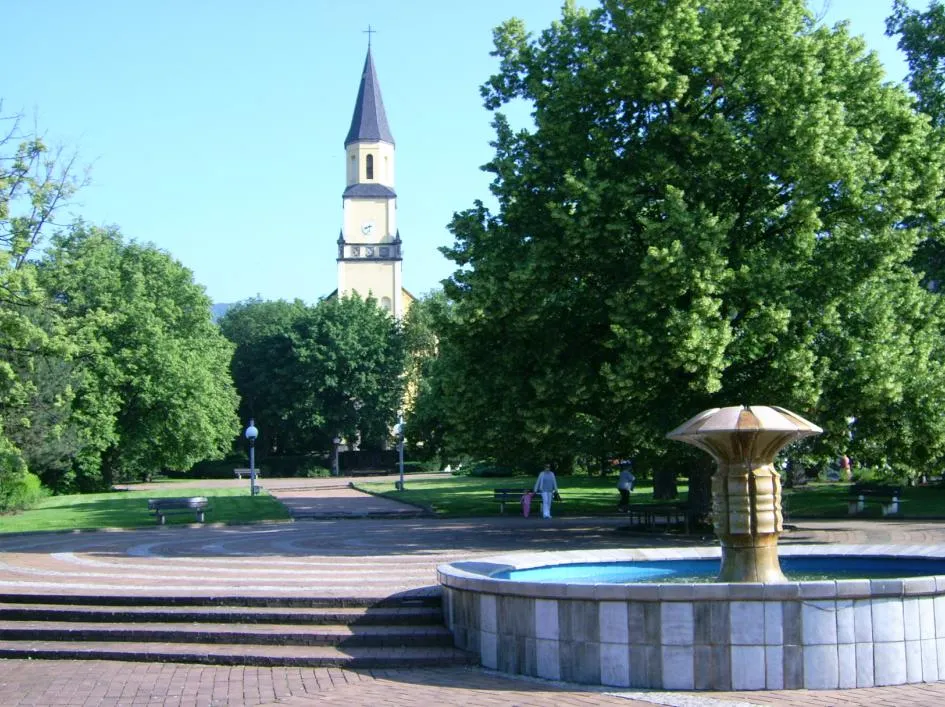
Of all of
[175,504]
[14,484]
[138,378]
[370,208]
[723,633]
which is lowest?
[723,633]

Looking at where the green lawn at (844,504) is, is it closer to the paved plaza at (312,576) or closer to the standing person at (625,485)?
the paved plaza at (312,576)

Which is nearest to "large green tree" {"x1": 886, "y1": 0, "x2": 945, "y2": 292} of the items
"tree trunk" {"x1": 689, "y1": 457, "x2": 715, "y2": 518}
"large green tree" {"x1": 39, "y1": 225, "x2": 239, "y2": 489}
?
"tree trunk" {"x1": 689, "y1": 457, "x2": 715, "y2": 518}

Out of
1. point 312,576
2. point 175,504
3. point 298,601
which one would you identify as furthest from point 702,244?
point 175,504

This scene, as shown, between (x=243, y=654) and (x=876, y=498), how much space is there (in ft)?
72.2

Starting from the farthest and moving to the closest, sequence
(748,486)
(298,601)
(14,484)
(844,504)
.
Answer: (14,484) → (844,504) → (298,601) → (748,486)

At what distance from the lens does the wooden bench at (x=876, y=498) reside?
2828cm

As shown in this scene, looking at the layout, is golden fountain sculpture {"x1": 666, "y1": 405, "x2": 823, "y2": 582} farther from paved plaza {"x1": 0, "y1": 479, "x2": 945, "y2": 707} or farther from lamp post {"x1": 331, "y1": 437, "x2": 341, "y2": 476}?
lamp post {"x1": 331, "y1": 437, "x2": 341, "y2": 476}

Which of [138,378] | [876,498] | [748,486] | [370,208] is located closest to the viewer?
[748,486]

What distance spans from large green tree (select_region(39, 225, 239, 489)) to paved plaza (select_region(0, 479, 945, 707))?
73.0ft

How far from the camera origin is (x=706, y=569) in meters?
13.7

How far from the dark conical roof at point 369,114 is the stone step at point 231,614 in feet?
298

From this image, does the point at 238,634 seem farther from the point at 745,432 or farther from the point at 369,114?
the point at 369,114

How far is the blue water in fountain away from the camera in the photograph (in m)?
13.0

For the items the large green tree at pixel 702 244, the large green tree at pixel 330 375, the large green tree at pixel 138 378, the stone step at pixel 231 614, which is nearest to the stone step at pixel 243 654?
the stone step at pixel 231 614
